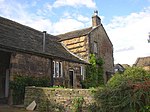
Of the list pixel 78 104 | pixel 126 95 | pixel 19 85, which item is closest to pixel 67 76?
pixel 19 85

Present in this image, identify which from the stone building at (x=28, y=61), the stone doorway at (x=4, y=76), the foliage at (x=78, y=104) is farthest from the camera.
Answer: the stone doorway at (x=4, y=76)

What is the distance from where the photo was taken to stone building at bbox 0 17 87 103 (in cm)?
1594

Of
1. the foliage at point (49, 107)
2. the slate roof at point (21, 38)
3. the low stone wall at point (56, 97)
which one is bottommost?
the foliage at point (49, 107)

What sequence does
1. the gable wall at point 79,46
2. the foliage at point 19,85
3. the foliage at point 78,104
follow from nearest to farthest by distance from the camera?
1. the foliage at point 78,104
2. the foliage at point 19,85
3. the gable wall at point 79,46

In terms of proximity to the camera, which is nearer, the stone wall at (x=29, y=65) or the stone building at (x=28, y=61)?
the stone wall at (x=29, y=65)

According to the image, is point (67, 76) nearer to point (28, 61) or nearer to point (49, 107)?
point (28, 61)

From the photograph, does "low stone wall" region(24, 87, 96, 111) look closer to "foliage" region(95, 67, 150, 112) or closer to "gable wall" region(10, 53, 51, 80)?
"foliage" region(95, 67, 150, 112)

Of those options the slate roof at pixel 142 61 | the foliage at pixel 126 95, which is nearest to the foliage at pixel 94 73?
the foliage at pixel 126 95

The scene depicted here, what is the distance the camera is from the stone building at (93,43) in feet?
86.2

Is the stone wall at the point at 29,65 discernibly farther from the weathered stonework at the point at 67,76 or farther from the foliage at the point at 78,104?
the foliage at the point at 78,104

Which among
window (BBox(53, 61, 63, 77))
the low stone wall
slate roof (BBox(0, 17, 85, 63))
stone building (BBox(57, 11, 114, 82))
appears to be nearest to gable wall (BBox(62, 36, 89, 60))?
stone building (BBox(57, 11, 114, 82))

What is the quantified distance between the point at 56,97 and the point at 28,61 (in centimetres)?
560

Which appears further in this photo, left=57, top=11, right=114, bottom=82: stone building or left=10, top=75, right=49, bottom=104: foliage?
left=57, top=11, right=114, bottom=82: stone building

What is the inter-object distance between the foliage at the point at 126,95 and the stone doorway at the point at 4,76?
8.83 m
